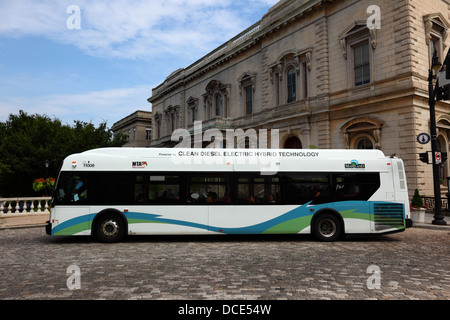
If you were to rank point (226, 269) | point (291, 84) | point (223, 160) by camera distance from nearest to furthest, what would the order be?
point (226, 269), point (223, 160), point (291, 84)

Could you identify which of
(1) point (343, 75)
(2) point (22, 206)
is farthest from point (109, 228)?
(1) point (343, 75)

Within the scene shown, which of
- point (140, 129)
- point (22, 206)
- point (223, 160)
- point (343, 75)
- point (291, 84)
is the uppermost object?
point (140, 129)

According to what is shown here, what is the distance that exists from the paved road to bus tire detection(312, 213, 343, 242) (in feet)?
0.96

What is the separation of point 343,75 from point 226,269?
738 inches

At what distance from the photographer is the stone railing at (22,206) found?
14869 mm

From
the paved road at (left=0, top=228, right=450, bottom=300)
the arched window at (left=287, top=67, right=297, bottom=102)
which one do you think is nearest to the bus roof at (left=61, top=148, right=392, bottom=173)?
the paved road at (left=0, top=228, right=450, bottom=300)

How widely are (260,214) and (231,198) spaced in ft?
3.48

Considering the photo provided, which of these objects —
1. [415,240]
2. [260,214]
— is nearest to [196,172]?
[260,214]

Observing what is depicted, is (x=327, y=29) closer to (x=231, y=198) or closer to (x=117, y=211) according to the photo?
(x=231, y=198)

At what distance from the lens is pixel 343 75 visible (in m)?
22.0

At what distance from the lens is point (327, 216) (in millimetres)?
10672

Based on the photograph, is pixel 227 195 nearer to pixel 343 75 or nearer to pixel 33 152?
pixel 343 75

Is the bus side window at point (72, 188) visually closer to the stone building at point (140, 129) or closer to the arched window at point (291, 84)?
the arched window at point (291, 84)

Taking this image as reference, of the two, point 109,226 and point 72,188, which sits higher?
point 72,188
